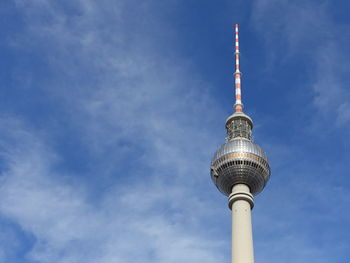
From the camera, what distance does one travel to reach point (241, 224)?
72.7 m

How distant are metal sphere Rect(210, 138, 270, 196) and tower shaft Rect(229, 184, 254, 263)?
149 centimetres

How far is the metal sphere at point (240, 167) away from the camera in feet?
257

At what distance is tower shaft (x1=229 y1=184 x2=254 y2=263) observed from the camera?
69544 mm

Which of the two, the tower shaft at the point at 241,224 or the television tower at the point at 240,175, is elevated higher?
the television tower at the point at 240,175

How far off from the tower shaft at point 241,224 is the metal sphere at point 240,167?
58.8 inches

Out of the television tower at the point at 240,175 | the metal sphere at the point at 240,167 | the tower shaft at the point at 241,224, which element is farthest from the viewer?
the metal sphere at the point at 240,167

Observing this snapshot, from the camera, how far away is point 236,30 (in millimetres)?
98500

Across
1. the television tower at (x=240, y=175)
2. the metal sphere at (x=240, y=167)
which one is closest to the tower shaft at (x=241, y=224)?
the television tower at (x=240, y=175)

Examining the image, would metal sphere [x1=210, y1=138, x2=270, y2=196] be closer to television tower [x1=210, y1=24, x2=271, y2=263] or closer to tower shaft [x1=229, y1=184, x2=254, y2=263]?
television tower [x1=210, y1=24, x2=271, y2=263]

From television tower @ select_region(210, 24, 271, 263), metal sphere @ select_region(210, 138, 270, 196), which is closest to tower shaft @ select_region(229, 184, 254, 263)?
television tower @ select_region(210, 24, 271, 263)

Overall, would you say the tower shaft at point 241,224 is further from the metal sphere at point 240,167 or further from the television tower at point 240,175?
the metal sphere at point 240,167

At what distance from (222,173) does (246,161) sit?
170 inches

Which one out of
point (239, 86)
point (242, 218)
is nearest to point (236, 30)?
point (239, 86)

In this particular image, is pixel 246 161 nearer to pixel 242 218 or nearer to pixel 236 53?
pixel 242 218
